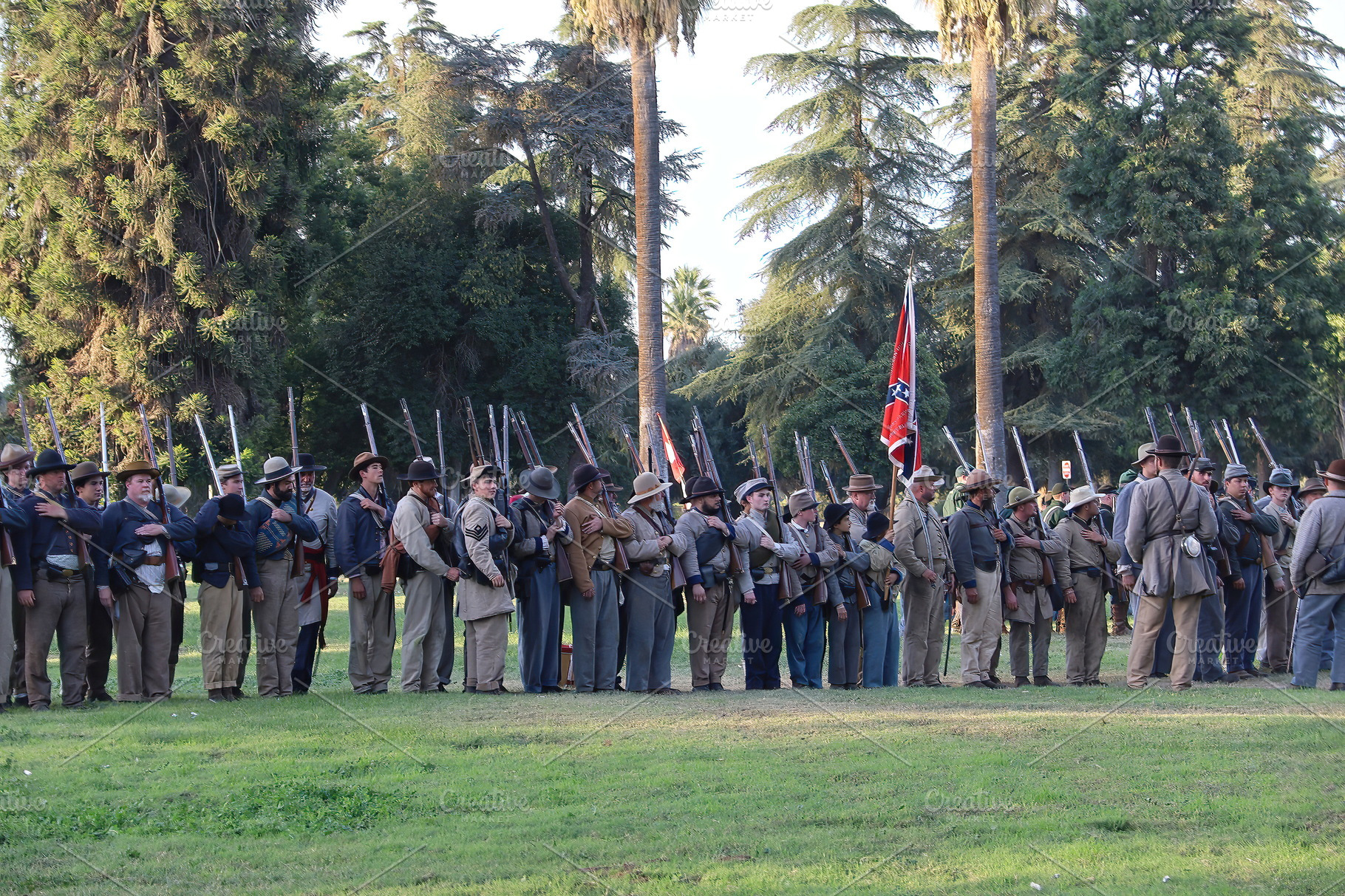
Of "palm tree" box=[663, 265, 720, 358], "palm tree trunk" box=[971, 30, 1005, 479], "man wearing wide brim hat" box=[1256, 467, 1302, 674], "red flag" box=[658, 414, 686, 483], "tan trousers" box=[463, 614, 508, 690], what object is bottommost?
"tan trousers" box=[463, 614, 508, 690]

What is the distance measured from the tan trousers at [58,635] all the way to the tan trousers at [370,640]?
2.25 m

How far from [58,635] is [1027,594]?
916 centimetres

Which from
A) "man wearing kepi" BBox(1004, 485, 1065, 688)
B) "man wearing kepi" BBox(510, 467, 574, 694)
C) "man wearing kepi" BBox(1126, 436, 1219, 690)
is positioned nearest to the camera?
"man wearing kepi" BBox(1126, 436, 1219, 690)

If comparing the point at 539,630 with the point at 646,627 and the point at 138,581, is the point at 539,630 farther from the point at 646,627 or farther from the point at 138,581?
the point at 138,581

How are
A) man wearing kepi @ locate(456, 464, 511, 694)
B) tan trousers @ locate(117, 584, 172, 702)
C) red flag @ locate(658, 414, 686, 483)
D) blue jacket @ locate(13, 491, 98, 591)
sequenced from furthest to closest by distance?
red flag @ locate(658, 414, 686, 483) → man wearing kepi @ locate(456, 464, 511, 694) → tan trousers @ locate(117, 584, 172, 702) → blue jacket @ locate(13, 491, 98, 591)

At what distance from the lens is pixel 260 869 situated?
609cm

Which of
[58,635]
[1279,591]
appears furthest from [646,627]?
[1279,591]

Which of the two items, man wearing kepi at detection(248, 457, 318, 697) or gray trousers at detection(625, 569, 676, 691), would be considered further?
gray trousers at detection(625, 569, 676, 691)

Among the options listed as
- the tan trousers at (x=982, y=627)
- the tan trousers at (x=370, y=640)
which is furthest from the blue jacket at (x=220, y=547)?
the tan trousers at (x=982, y=627)

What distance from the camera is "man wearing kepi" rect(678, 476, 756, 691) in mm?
12539

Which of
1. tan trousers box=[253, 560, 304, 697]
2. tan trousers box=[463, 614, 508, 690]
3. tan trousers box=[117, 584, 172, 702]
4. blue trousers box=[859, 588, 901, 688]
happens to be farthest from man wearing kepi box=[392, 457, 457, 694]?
blue trousers box=[859, 588, 901, 688]

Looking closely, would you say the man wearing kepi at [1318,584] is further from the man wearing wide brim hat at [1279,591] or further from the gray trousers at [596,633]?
the gray trousers at [596,633]

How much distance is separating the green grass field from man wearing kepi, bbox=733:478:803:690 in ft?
7.14

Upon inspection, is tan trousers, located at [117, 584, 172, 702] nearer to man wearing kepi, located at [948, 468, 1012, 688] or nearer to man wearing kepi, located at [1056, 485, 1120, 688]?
man wearing kepi, located at [948, 468, 1012, 688]
